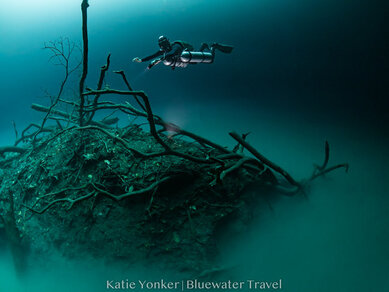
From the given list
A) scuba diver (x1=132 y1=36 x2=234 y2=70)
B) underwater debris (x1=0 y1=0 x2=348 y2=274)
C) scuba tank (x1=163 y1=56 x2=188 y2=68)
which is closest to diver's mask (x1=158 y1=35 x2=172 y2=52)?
scuba diver (x1=132 y1=36 x2=234 y2=70)

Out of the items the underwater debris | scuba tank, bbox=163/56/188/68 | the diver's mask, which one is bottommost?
the underwater debris

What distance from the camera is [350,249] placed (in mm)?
3303

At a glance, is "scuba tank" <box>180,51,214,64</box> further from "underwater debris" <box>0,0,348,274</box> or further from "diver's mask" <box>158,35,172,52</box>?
"underwater debris" <box>0,0,348,274</box>

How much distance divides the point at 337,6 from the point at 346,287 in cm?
630

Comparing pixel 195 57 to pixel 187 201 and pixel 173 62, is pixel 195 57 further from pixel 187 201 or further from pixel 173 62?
pixel 187 201

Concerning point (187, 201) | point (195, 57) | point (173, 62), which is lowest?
point (187, 201)

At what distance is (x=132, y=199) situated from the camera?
2766 mm

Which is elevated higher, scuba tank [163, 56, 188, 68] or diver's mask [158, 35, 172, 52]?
diver's mask [158, 35, 172, 52]

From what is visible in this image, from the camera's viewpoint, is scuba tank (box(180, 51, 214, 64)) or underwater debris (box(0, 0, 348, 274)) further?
scuba tank (box(180, 51, 214, 64))

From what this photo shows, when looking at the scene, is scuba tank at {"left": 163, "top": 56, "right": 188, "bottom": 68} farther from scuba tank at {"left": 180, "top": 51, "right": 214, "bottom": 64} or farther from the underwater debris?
the underwater debris

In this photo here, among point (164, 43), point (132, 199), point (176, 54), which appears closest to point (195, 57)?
point (176, 54)

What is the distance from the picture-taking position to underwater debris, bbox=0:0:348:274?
2.56 metres

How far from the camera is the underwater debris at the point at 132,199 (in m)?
2.56

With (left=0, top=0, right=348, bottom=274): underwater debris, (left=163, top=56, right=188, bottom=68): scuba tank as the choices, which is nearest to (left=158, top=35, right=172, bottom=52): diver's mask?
(left=163, top=56, right=188, bottom=68): scuba tank
